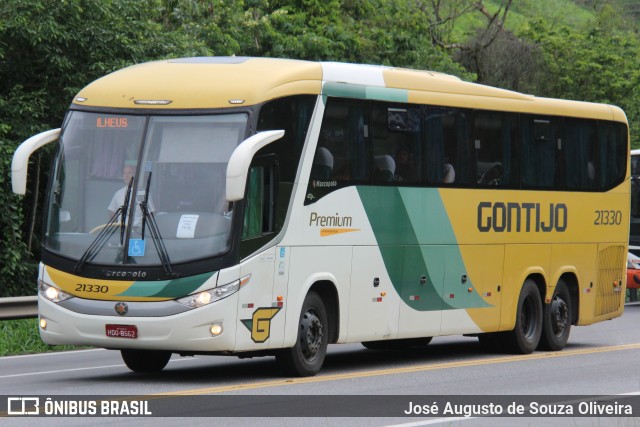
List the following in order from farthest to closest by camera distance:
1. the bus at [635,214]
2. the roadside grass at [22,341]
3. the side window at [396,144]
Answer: the bus at [635,214] → the roadside grass at [22,341] → the side window at [396,144]

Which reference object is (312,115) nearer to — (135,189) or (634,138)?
(135,189)

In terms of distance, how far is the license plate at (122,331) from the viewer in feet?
43.8

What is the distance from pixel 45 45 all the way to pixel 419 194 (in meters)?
11.1

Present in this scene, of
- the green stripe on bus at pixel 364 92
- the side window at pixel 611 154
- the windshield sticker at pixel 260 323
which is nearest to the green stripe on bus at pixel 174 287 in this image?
the windshield sticker at pixel 260 323

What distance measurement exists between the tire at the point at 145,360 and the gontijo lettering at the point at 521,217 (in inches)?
189

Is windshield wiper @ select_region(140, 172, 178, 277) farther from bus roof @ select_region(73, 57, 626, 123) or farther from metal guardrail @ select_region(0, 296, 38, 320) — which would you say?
metal guardrail @ select_region(0, 296, 38, 320)

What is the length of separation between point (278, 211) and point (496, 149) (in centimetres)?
507

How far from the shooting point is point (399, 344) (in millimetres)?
19109

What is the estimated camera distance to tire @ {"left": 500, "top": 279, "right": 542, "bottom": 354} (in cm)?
1883

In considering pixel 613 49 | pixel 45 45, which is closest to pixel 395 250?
pixel 45 45

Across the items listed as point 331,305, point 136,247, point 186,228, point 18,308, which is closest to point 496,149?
point 331,305

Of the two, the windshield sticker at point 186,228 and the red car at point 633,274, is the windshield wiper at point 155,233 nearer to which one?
the windshield sticker at point 186,228

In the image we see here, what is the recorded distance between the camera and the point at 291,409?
1166cm

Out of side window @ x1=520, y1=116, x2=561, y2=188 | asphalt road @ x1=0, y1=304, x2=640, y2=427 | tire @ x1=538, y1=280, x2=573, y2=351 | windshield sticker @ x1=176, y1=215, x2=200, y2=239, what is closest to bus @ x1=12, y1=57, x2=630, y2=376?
windshield sticker @ x1=176, y1=215, x2=200, y2=239
